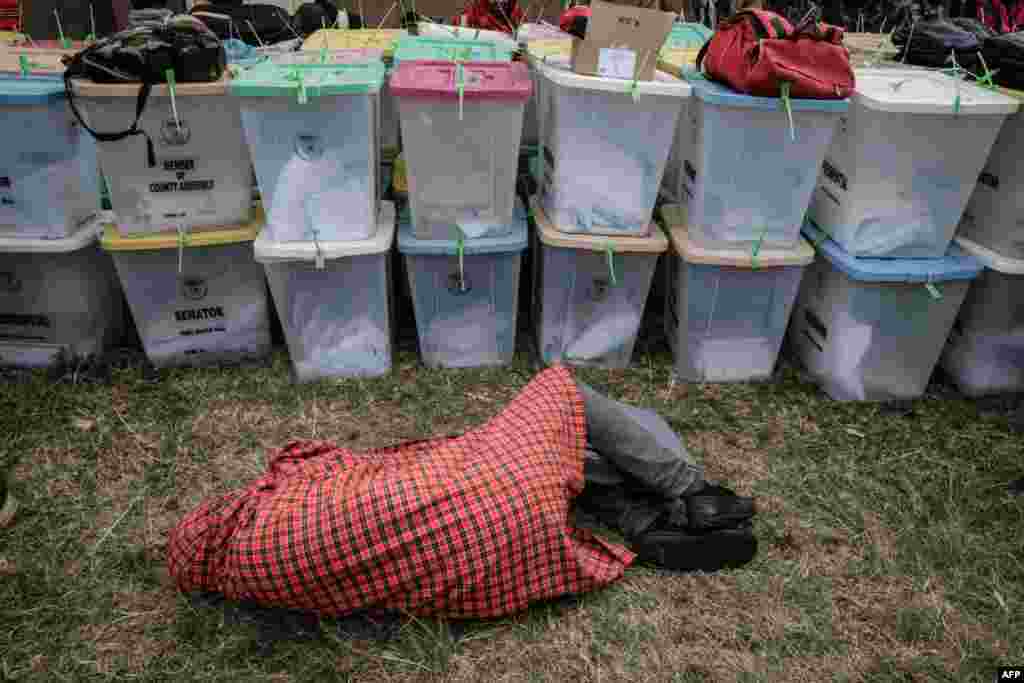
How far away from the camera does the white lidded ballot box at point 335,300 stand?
8.33ft

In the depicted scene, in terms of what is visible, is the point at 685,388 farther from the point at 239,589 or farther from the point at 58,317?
the point at 58,317

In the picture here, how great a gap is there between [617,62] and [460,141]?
579mm

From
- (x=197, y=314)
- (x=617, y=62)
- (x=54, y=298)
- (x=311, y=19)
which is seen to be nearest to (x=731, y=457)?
(x=617, y=62)

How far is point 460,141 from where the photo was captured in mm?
2484

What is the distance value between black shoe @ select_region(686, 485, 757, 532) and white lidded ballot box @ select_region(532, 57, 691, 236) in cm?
105

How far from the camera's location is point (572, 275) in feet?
9.06

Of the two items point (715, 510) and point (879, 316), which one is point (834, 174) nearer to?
point (879, 316)

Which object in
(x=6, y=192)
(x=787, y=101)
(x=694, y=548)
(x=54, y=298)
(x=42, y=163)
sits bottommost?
(x=694, y=548)

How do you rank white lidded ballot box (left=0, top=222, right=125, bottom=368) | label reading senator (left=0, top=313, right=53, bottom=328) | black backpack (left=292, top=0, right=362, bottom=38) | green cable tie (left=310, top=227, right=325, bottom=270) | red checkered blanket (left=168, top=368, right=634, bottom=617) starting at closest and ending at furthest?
1. red checkered blanket (left=168, top=368, right=634, bottom=617)
2. green cable tie (left=310, top=227, right=325, bottom=270)
3. white lidded ballot box (left=0, top=222, right=125, bottom=368)
4. label reading senator (left=0, top=313, right=53, bottom=328)
5. black backpack (left=292, top=0, right=362, bottom=38)

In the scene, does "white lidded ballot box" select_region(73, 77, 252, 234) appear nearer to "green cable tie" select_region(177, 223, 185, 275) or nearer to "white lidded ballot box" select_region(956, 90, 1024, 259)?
"green cable tie" select_region(177, 223, 185, 275)

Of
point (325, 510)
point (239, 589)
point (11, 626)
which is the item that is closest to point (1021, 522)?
point (325, 510)

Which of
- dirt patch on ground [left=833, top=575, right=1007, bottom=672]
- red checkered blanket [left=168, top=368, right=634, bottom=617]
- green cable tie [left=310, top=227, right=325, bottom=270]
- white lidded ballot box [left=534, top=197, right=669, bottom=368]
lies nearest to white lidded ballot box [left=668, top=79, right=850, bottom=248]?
white lidded ballot box [left=534, top=197, right=669, bottom=368]

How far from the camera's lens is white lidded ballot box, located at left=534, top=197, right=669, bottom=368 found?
8.71 ft

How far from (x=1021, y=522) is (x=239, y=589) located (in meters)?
2.22
